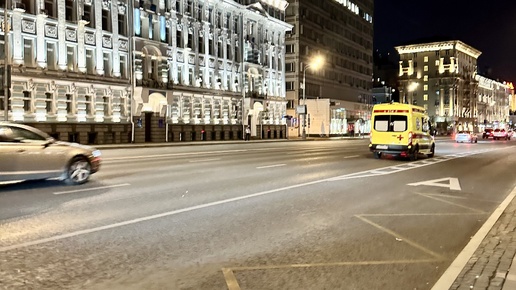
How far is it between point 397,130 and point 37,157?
1650 cm

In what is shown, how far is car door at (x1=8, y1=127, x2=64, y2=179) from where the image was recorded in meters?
11.7

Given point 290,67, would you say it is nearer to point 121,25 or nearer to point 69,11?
point 121,25

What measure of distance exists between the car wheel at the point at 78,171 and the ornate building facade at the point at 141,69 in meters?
17.4

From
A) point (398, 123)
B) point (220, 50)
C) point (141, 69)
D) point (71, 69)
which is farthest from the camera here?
point (220, 50)

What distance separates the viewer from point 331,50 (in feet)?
281

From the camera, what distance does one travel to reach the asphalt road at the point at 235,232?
17.8ft

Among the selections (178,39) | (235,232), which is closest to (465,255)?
(235,232)

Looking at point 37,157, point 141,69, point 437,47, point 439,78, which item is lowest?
point 37,157

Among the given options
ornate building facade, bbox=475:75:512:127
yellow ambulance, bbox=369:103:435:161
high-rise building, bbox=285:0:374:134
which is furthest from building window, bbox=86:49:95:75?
ornate building facade, bbox=475:75:512:127

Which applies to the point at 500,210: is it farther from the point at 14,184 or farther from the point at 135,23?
the point at 135,23

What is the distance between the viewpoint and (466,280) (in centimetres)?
532

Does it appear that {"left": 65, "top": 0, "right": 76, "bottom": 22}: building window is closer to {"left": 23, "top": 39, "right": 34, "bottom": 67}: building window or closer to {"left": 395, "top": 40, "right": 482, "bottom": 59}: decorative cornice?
{"left": 23, "top": 39, "right": 34, "bottom": 67}: building window

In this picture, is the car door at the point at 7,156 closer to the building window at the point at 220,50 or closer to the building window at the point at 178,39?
the building window at the point at 178,39

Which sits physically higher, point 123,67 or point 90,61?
point 90,61
